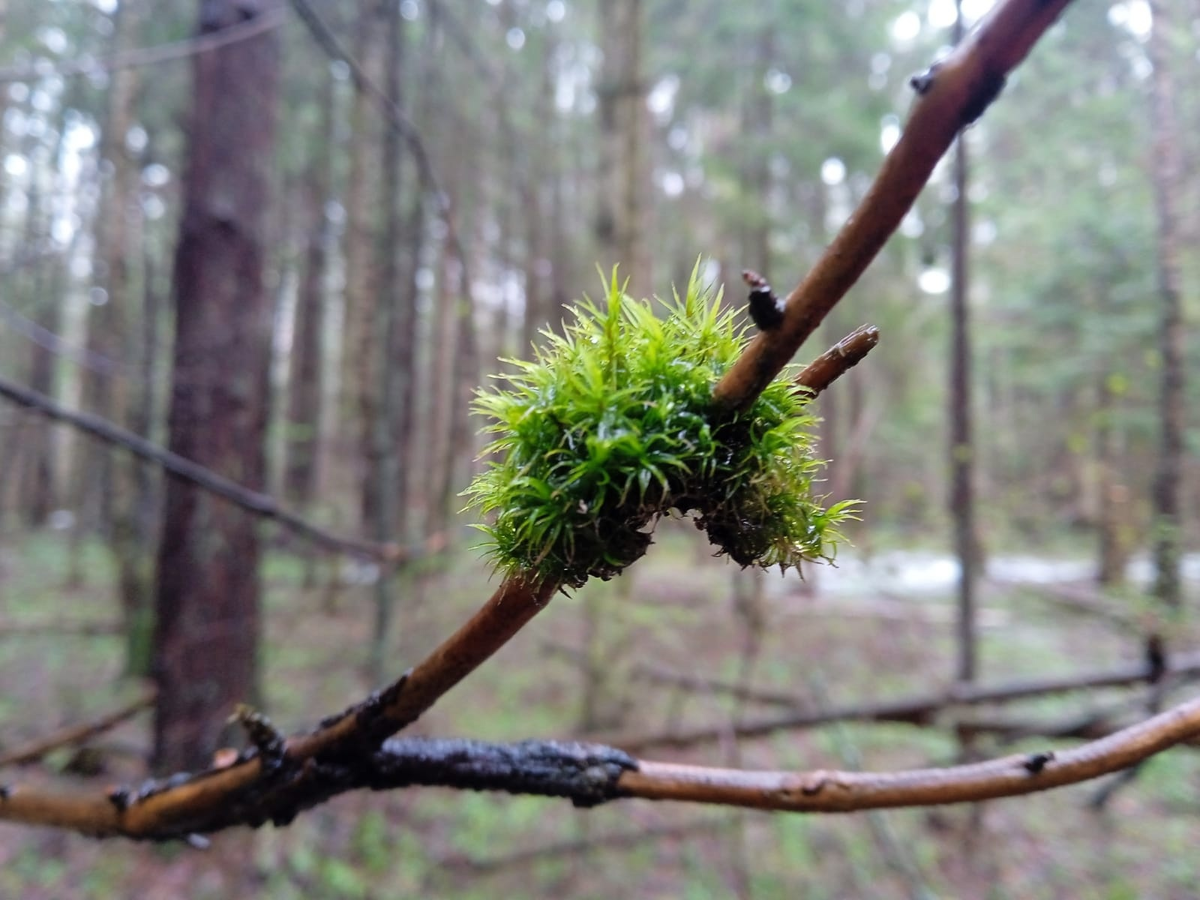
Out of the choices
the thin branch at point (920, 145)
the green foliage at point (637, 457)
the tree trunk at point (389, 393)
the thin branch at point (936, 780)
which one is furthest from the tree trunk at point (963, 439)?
the thin branch at point (920, 145)

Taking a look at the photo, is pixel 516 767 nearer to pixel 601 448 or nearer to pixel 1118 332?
pixel 601 448

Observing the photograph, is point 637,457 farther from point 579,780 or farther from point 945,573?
point 945,573

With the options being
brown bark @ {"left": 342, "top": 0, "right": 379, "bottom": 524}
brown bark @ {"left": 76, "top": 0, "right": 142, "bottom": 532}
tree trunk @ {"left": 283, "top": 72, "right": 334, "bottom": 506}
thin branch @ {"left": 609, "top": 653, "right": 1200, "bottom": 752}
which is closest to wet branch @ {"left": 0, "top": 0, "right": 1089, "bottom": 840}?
thin branch @ {"left": 609, "top": 653, "right": 1200, "bottom": 752}

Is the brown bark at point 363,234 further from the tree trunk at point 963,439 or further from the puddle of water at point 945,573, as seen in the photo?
the puddle of water at point 945,573

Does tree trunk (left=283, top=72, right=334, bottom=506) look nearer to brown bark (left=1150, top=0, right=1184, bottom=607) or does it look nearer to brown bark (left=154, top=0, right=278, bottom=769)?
brown bark (left=154, top=0, right=278, bottom=769)

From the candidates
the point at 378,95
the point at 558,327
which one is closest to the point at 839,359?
the point at 558,327

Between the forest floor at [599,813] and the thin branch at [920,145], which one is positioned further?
the forest floor at [599,813]

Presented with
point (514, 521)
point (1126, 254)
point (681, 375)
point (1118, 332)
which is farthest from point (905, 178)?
point (1118, 332)
